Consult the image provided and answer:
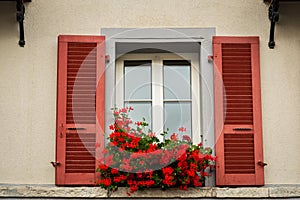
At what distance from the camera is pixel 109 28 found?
270 inches

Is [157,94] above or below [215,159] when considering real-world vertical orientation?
above

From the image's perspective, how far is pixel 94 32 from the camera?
22.5 ft

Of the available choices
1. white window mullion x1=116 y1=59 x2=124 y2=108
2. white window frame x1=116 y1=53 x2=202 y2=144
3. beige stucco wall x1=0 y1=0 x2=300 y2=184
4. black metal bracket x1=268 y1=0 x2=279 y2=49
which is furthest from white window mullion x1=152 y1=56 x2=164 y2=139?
black metal bracket x1=268 y1=0 x2=279 y2=49

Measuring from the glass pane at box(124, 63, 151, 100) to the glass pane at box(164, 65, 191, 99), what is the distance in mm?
176

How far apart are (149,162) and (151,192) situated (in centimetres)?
30

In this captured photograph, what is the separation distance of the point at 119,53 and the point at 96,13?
466 mm

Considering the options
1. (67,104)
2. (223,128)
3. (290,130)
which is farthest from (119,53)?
(290,130)

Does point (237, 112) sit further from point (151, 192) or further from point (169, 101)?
point (151, 192)

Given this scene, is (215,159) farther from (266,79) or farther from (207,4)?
(207,4)

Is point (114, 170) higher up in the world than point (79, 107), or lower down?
lower down

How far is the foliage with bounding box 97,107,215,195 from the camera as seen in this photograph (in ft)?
20.5

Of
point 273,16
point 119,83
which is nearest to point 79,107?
point 119,83

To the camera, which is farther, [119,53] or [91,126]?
[119,53]

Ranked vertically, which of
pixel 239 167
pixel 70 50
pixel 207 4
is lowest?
pixel 239 167
